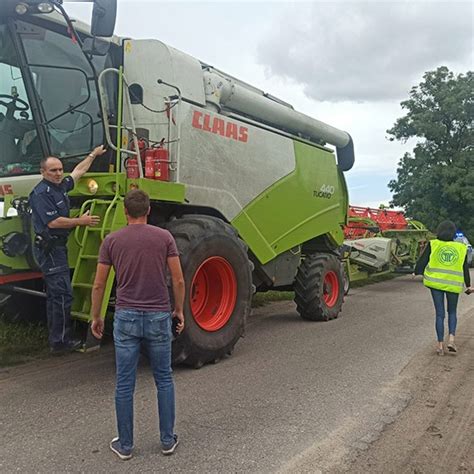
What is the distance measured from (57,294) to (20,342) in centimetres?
174

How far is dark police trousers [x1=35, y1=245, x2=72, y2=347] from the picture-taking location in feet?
14.5

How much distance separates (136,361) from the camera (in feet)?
10.8

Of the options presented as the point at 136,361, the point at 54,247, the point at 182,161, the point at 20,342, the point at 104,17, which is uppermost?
the point at 104,17

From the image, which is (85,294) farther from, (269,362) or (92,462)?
(269,362)

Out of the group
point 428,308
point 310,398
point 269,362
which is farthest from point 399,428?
point 428,308

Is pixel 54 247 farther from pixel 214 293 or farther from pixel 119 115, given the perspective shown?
pixel 214 293

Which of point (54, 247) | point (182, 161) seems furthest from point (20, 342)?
point (182, 161)

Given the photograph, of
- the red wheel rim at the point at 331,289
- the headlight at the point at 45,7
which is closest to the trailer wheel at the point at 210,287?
the headlight at the point at 45,7

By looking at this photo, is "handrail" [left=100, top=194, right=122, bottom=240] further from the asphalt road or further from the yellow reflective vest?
the yellow reflective vest

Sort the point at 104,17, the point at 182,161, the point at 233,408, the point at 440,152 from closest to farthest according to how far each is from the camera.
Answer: the point at 233,408, the point at 104,17, the point at 182,161, the point at 440,152

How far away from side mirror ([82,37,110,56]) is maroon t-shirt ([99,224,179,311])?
2.66 metres

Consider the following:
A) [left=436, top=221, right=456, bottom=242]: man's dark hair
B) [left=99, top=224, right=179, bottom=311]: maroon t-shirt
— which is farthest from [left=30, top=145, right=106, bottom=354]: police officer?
[left=436, top=221, right=456, bottom=242]: man's dark hair

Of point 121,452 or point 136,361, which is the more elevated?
point 136,361

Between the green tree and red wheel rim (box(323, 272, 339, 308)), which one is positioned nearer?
red wheel rim (box(323, 272, 339, 308))
